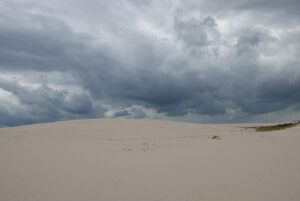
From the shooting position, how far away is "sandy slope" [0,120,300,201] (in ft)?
26.7

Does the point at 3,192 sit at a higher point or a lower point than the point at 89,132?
lower

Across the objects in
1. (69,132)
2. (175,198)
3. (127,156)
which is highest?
(69,132)

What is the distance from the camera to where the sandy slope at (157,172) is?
8148 mm

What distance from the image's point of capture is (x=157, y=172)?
10.1 metres

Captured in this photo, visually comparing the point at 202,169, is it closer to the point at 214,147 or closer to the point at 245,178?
the point at 245,178

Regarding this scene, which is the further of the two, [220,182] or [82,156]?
[82,156]

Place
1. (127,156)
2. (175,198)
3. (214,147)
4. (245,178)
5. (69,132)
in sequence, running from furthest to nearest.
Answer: (69,132), (214,147), (127,156), (245,178), (175,198)

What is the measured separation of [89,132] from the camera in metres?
27.8

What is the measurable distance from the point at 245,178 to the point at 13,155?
9991 mm

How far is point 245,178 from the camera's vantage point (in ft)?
30.2

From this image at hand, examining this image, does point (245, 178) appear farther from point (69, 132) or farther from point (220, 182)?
point (69, 132)

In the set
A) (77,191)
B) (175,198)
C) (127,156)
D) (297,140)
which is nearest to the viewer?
(175,198)

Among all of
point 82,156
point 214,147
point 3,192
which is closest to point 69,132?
point 82,156

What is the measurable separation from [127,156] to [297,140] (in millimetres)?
8578
